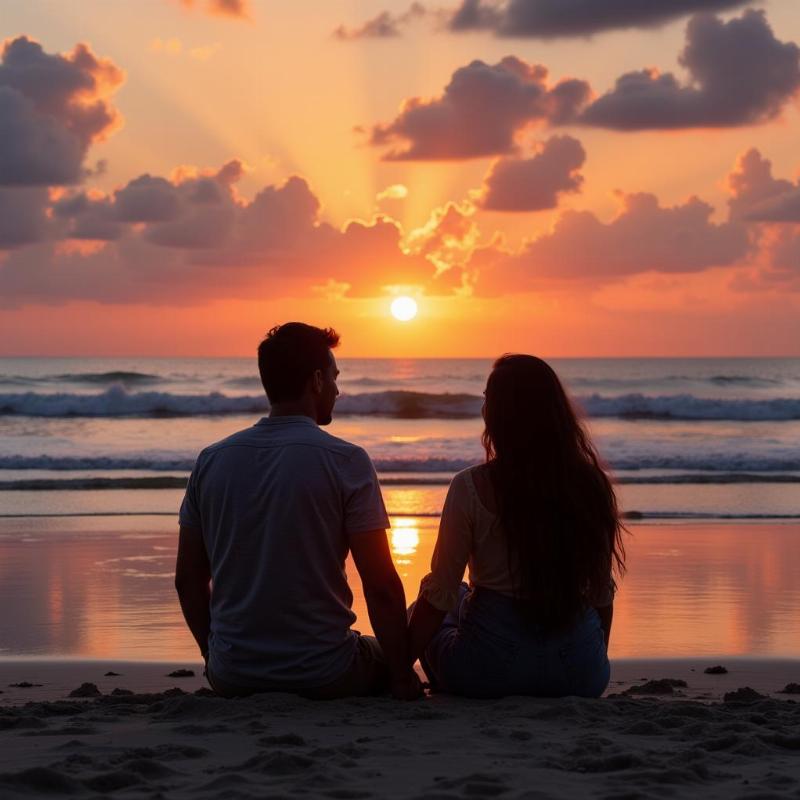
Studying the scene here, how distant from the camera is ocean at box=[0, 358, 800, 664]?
6.58 m

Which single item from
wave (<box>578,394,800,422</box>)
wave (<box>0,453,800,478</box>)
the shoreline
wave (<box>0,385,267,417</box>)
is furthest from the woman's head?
wave (<box>0,385,267,417</box>)

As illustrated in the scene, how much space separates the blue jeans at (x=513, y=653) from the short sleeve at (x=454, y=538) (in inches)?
6.0

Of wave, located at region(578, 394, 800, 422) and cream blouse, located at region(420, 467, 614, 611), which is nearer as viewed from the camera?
cream blouse, located at region(420, 467, 614, 611)

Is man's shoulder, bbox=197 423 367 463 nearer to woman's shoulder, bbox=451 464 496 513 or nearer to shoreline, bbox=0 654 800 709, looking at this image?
woman's shoulder, bbox=451 464 496 513

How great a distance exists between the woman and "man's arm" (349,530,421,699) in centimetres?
10

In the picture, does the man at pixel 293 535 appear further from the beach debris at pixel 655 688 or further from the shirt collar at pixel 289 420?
the beach debris at pixel 655 688

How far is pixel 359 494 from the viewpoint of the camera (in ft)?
12.8

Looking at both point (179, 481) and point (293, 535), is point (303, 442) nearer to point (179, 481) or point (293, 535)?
point (293, 535)

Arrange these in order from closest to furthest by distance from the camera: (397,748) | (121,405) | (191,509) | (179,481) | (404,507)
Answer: (397,748) < (191,509) < (404,507) < (179,481) < (121,405)

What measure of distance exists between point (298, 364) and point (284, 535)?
1.81 ft

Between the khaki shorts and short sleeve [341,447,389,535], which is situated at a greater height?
short sleeve [341,447,389,535]

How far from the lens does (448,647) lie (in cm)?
419

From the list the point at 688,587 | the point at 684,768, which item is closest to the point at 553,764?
the point at 684,768

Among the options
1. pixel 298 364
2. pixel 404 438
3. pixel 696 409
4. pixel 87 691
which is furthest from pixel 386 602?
pixel 696 409
